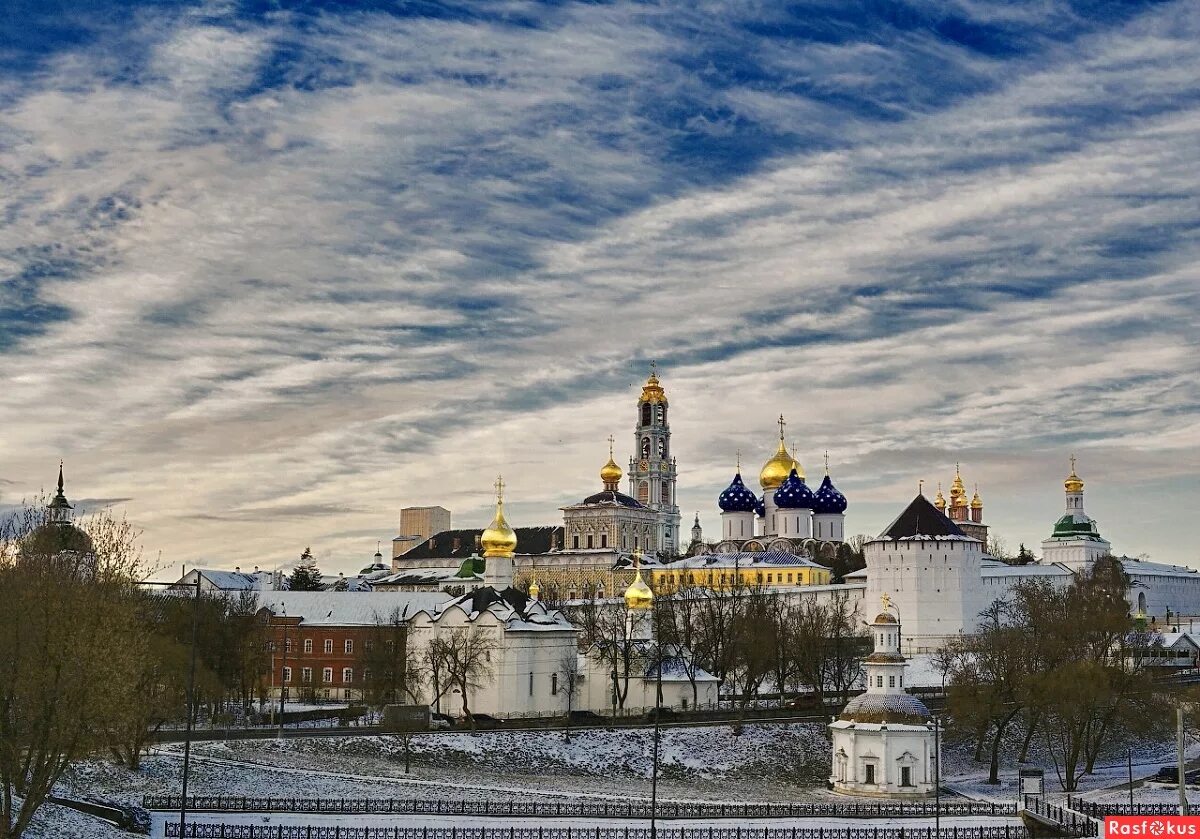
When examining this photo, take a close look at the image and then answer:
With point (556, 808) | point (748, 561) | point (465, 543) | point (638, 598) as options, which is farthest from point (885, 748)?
point (465, 543)

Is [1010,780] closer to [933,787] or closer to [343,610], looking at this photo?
[933,787]

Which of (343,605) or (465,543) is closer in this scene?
(343,605)

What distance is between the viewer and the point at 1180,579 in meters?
130

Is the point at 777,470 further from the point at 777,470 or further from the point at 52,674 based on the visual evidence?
the point at 52,674

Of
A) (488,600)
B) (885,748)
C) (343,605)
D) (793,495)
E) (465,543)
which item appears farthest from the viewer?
(465,543)

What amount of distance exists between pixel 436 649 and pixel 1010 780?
78.9ft

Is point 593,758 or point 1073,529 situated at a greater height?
point 1073,529

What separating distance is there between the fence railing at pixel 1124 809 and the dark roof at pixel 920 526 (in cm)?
4945

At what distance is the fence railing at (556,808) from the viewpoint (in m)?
44.1

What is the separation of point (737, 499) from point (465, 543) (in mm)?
28598

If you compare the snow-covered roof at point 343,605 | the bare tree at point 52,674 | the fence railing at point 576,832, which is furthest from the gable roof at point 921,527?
the bare tree at point 52,674

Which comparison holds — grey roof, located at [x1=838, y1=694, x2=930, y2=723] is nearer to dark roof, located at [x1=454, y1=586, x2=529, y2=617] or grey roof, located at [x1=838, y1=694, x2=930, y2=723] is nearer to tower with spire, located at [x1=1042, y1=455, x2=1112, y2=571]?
dark roof, located at [x1=454, y1=586, x2=529, y2=617]

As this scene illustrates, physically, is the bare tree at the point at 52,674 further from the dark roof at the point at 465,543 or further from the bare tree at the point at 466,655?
the dark roof at the point at 465,543

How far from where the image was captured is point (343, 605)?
86000 mm
